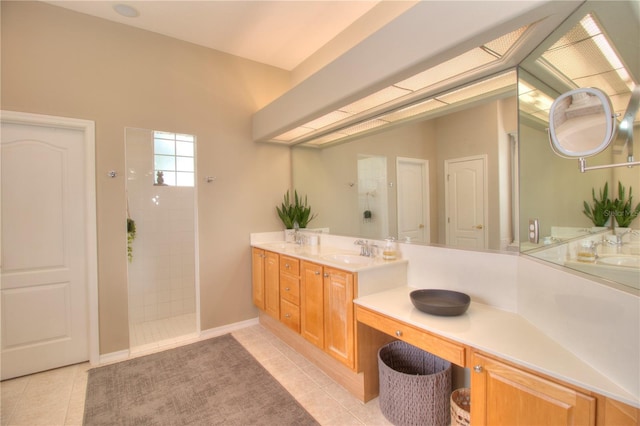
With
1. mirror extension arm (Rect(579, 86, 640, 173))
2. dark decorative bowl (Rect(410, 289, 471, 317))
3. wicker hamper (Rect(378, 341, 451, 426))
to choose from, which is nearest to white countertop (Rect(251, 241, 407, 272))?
dark decorative bowl (Rect(410, 289, 471, 317))

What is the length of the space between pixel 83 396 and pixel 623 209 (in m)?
3.52

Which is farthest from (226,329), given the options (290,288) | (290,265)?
(290,265)

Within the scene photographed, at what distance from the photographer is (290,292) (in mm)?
2770

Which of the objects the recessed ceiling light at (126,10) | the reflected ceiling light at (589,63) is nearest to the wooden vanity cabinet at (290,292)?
the reflected ceiling light at (589,63)

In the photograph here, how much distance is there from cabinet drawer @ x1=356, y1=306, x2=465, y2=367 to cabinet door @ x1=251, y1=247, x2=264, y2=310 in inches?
63.3

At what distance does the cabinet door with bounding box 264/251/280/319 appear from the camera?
2.99 metres

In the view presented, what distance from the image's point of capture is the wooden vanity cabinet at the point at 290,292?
2.67 metres

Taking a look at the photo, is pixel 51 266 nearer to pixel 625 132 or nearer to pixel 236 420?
pixel 236 420

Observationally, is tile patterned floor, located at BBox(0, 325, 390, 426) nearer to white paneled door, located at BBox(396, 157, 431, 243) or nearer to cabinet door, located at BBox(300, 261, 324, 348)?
cabinet door, located at BBox(300, 261, 324, 348)

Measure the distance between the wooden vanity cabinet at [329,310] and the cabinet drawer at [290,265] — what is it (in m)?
0.09

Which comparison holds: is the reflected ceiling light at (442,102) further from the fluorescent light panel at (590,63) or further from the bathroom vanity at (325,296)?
the bathroom vanity at (325,296)

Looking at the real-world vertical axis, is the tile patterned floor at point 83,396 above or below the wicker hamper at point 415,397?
below

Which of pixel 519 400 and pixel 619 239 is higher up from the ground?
pixel 619 239

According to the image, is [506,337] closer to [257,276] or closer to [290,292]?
[290,292]
